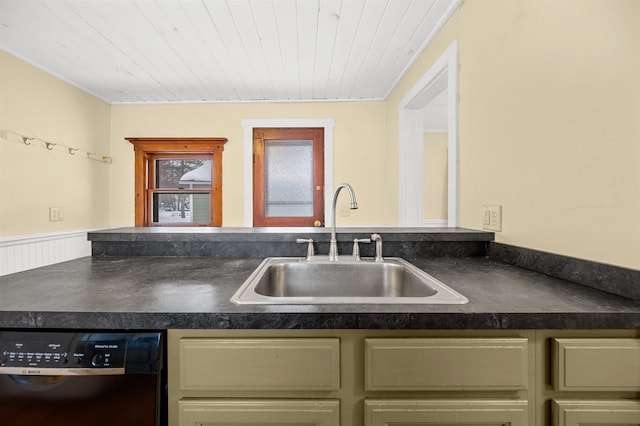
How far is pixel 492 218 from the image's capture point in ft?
4.40

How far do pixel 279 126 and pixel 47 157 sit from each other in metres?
1.97

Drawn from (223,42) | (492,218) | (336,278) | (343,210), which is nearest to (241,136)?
(223,42)

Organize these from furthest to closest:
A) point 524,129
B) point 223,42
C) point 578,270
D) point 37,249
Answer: point 37,249, point 223,42, point 524,129, point 578,270

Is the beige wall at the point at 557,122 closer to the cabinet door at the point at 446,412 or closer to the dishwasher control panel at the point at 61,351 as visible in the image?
the cabinet door at the point at 446,412

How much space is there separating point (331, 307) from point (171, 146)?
3.06 metres

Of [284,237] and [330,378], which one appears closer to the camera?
[330,378]

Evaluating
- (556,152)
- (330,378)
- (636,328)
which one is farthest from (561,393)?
(556,152)

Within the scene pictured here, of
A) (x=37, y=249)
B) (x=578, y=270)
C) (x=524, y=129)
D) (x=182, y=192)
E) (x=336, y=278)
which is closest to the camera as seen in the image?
(x=578, y=270)

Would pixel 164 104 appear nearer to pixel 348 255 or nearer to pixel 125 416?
pixel 348 255

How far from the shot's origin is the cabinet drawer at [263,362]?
2.27 ft

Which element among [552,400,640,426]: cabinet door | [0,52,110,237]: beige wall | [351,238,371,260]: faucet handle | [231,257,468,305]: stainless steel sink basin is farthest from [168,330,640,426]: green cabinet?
[0,52,110,237]: beige wall

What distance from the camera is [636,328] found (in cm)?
67

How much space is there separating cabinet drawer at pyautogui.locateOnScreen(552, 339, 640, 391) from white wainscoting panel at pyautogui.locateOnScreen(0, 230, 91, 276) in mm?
3034

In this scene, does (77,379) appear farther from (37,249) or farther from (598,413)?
(37,249)
